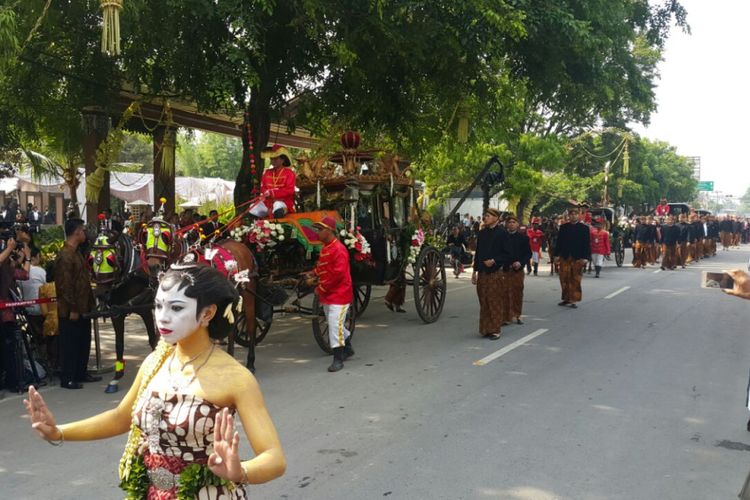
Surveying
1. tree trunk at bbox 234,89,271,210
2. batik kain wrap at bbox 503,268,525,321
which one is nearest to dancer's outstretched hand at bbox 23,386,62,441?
batik kain wrap at bbox 503,268,525,321

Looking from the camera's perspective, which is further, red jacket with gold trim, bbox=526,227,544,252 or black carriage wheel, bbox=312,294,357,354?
red jacket with gold trim, bbox=526,227,544,252

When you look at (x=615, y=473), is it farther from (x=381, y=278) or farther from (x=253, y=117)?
(x=253, y=117)

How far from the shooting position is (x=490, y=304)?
10.1 metres

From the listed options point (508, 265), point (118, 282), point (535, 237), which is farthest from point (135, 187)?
point (118, 282)

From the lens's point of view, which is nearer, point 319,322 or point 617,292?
point 319,322

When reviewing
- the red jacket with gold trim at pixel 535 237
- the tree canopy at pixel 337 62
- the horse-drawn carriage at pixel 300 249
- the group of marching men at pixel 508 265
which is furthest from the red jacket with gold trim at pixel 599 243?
the horse-drawn carriage at pixel 300 249

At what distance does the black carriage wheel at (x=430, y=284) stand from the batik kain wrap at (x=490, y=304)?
50.1 inches

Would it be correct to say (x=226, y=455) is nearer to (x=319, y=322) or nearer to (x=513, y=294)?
(x=319, y=322)

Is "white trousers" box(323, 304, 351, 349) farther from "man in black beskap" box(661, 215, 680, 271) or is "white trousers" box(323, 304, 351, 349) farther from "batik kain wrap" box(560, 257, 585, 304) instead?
"man in black beskap" box(661, 215, 680, 271)

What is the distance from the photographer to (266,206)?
9.02 m

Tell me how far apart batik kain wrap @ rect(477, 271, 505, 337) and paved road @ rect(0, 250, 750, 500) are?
0.32 metres

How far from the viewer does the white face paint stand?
8.26 feet

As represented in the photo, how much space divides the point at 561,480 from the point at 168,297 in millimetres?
3528

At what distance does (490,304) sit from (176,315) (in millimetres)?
8065
